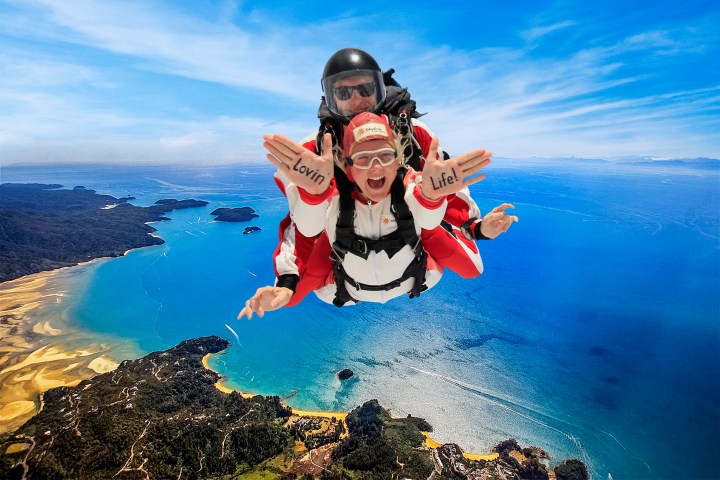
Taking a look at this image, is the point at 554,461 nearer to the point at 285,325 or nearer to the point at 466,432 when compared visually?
the point at 466,432

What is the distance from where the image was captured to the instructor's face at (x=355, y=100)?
2.14 meters

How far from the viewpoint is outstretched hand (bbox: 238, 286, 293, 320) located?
2.06 m

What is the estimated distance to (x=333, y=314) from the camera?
36.7m

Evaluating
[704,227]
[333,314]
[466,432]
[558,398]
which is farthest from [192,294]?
[704,227]

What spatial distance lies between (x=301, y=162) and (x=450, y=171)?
2.26 feet

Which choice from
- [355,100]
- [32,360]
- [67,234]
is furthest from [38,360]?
[67,234]

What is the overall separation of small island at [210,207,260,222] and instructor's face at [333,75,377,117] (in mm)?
77146

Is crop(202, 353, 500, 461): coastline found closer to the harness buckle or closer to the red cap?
the harness buckle

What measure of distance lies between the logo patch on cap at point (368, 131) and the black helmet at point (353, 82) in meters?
0.32

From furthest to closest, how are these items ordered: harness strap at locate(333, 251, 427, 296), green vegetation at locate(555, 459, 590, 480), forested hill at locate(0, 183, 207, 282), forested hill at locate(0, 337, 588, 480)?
forested hill at locate(0, 183, 207, 282) < green vegetation at locate(555, 459, 590, 480) < forested hill at locate(0, 337, 588, 480) < harness strap at locate(333, 251, 427, 296)

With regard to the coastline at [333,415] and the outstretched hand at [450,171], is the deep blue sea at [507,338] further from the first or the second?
the outstretched hand at [450,171]

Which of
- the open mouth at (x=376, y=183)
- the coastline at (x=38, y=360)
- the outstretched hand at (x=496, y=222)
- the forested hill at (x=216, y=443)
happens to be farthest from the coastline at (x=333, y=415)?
the open mouth at (x=376, y=183)

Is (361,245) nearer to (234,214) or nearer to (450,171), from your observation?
(450,171)

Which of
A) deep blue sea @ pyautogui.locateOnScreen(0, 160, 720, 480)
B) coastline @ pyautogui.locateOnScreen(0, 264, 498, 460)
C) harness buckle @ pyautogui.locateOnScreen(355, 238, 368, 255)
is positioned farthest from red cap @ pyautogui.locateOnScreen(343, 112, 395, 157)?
deep blue sea @ pyautogui.locateOnScreen(0, 160, 720, 480)
